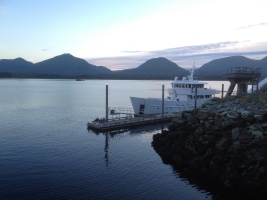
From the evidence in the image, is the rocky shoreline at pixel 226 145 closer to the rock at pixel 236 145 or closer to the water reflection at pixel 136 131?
the rock at pixel 236 145

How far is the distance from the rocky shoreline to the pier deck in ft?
26.2

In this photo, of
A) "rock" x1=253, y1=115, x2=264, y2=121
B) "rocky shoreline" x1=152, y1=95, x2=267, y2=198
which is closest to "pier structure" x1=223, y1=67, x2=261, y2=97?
"rocky shoreline" x1=152, y1=95, x2=267, y2=198

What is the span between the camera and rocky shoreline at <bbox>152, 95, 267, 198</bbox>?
37.2 ft

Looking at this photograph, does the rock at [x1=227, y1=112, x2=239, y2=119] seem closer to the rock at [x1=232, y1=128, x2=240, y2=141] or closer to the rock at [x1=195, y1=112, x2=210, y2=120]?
the rock at [x1=232, y1=128, x2=240, y2=141]

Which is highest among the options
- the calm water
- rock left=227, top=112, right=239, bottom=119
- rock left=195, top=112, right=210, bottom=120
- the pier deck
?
rock left=227, top=112, right=239, bottom=119

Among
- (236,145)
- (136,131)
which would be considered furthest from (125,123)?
(236,145)

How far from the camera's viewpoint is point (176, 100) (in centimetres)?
3144

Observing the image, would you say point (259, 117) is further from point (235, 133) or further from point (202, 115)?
point (202, 115)

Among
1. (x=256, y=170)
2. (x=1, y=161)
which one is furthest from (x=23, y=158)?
(x=256, y=170)

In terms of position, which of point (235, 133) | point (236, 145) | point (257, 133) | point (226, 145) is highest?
point (257, 133)

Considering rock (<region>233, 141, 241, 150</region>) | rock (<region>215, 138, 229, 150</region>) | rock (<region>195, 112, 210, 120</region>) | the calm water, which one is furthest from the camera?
rock (<region>195, 112, 210, 120</region>)

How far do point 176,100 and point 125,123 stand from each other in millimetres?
8881

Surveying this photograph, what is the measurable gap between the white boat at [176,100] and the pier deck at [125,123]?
2085 millimetres

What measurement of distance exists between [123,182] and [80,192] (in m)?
2.15
